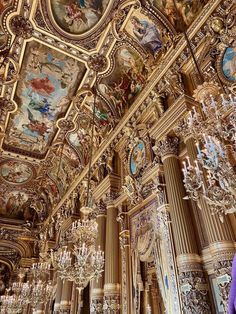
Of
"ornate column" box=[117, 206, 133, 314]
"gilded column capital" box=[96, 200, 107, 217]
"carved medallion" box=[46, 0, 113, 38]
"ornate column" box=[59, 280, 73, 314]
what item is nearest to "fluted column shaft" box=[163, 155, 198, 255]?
"ornate column" box=[117, 206, 133, 314]

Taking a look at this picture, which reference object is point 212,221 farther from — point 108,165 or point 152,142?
point 108,165

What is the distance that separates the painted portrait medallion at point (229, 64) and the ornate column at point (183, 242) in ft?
6.55

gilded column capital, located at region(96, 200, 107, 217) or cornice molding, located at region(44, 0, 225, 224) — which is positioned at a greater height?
cornice molding, located at region(44, 0, 225, 224)

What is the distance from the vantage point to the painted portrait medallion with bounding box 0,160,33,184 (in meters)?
15.2

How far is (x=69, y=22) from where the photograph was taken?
8.46 meters

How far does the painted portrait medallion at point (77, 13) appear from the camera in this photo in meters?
7.98

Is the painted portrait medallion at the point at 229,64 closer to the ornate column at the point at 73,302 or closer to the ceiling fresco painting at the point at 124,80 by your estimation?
the ceiling fresco painting at the point at 124,80

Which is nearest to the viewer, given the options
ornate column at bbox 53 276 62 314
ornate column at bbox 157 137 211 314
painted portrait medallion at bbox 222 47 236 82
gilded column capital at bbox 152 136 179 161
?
ornate column at bbox 157 137 211 314

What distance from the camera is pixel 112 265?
309 inches

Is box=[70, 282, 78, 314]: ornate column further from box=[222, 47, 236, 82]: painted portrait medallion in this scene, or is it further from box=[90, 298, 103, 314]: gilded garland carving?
box=[222, 47, 236, 82]: painted portrait medallion

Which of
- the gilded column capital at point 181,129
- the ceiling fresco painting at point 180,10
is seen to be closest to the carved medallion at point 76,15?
the ceiling fresco painting at point 180,10

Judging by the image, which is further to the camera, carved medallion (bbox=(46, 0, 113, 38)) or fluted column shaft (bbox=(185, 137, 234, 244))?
carved medallion (bbox=(46, 0, 113, 38))

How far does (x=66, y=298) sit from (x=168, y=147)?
7.82 meters

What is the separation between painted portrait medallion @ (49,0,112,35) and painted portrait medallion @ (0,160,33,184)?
29.9 ft
